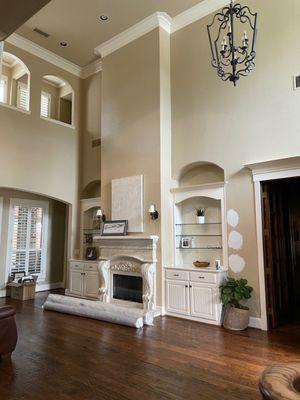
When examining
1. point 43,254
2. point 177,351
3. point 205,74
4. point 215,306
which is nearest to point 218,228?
point 215,306

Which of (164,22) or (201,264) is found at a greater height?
(164,22)

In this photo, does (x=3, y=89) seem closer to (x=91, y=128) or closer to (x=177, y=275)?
(x=91, y=128)

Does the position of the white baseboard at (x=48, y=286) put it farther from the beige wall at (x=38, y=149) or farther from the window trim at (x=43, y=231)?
the beige wall at (x=38, y=149)

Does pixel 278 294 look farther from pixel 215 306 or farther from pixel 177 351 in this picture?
pixel 177 351

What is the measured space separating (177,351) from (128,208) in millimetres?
3350

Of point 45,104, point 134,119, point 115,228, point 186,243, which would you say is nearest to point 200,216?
point 186,243

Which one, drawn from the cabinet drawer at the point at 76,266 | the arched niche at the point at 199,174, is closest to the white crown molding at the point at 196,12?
the arched niche at the point at 199,174

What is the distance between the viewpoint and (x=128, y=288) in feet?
21.5

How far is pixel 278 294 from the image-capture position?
5414 mm

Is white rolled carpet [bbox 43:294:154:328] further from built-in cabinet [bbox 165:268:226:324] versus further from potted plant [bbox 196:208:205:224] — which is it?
potted plant [bbox 196:208:205:224]

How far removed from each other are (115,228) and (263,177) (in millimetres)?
3327

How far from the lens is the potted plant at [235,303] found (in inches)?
196

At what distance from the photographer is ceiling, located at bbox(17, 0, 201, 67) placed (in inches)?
248

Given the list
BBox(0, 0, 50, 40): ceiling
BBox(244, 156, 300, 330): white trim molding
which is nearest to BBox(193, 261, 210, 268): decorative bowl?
BBox(244, 156, 300, 330): white trim molding
